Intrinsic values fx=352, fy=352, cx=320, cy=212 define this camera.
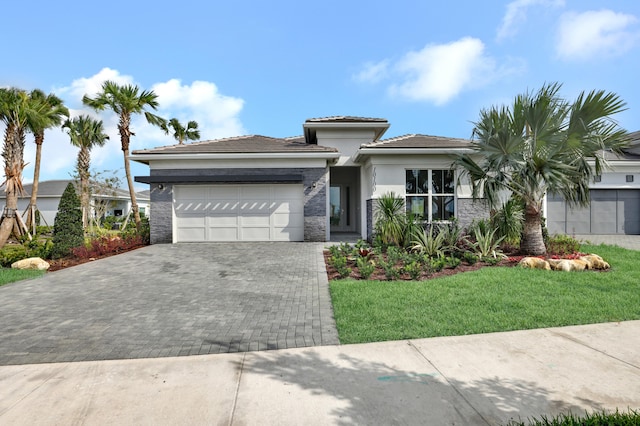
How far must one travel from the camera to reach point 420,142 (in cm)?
1396

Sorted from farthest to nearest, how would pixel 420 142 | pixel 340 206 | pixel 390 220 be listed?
pixel 340 206 → pixel 420 142 → pixel 390 220

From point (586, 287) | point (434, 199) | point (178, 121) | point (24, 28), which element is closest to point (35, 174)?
point (178, 121)

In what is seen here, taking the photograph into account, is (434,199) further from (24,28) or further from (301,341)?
(24,28)

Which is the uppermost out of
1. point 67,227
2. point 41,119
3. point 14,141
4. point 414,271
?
point 41,119

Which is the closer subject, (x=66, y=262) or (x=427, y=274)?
(x=427, y=274)

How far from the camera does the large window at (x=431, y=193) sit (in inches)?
538

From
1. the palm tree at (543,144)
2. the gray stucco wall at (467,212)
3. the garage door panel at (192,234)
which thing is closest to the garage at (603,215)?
the gray stucco wall at (467,212)

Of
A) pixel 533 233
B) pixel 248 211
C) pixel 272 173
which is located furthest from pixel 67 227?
pixel 533 233

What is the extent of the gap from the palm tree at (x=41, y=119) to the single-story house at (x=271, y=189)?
27.1 feet

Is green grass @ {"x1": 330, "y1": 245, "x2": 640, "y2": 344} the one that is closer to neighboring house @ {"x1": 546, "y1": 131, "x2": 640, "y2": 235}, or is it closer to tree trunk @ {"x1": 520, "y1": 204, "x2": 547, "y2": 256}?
tree trunk @ {"x1": 520, "y1": 204, "x2": 547, "y2": 256}

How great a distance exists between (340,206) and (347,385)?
16.6 metres

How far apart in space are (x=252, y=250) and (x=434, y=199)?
284 inches

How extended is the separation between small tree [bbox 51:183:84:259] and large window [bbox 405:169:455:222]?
11.9 m

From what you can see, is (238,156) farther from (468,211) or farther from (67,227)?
(468,211)
